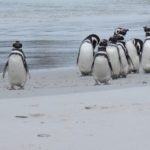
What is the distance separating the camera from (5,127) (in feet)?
17.9

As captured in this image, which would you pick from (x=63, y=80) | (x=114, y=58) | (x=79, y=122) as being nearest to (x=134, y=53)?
(x=114, y=58)

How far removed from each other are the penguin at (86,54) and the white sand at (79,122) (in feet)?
15.7

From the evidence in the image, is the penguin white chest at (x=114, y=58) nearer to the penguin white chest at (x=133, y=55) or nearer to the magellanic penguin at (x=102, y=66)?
the magellanic penguin at (x=102, y=66)

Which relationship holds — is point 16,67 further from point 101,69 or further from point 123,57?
point 123,57

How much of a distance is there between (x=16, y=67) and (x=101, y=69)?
1507mm

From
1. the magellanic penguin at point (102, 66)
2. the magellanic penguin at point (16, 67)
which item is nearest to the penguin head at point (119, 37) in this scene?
the magellanic penguin at point (102, 66)

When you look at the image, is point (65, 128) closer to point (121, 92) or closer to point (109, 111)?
point (109, 111)

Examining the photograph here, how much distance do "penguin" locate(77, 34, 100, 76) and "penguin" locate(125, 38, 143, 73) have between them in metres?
0.75

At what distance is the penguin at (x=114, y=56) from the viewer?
476 inches

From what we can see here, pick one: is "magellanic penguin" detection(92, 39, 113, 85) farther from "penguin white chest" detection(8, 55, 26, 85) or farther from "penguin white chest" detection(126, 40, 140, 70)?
"penguin white chest" detection(126, 40, 140, 70)

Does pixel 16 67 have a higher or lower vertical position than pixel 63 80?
higher

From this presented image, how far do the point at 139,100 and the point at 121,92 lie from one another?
32.7 inches

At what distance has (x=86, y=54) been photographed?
12.9 m

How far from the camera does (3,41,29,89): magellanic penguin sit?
1065cm
